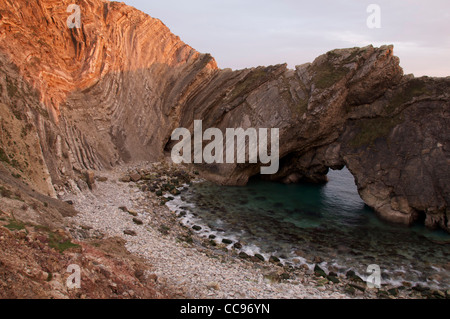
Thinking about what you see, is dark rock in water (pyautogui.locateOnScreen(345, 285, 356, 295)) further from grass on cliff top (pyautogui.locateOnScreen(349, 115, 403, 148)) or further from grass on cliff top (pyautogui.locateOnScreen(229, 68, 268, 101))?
grass on cliff top (pyautogui.locateOnScreen(229, 68, 268, 101))

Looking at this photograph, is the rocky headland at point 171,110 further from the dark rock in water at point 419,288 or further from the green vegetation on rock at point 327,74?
the dark rock in water at point 419,288

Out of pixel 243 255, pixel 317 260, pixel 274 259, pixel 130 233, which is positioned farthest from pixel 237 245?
pixel 130 233

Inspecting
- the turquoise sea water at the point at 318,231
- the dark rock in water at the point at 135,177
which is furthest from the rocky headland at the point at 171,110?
the turquoise sea water at the point at 318,231

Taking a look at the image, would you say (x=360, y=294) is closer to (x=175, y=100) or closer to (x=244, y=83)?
(x=244, y=83)

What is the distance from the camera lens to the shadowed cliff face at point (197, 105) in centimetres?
3578

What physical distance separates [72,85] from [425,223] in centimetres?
4963

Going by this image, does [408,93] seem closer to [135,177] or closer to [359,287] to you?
[359,287]

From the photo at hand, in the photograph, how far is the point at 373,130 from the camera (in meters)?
42.7

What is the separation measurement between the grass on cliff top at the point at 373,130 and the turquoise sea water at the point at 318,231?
868 cm

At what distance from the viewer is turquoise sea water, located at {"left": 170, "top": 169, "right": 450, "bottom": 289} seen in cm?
2736

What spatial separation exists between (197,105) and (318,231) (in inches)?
1191

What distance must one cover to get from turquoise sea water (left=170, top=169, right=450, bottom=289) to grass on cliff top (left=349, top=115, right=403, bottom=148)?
28.5ft

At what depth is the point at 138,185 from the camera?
41.2m
